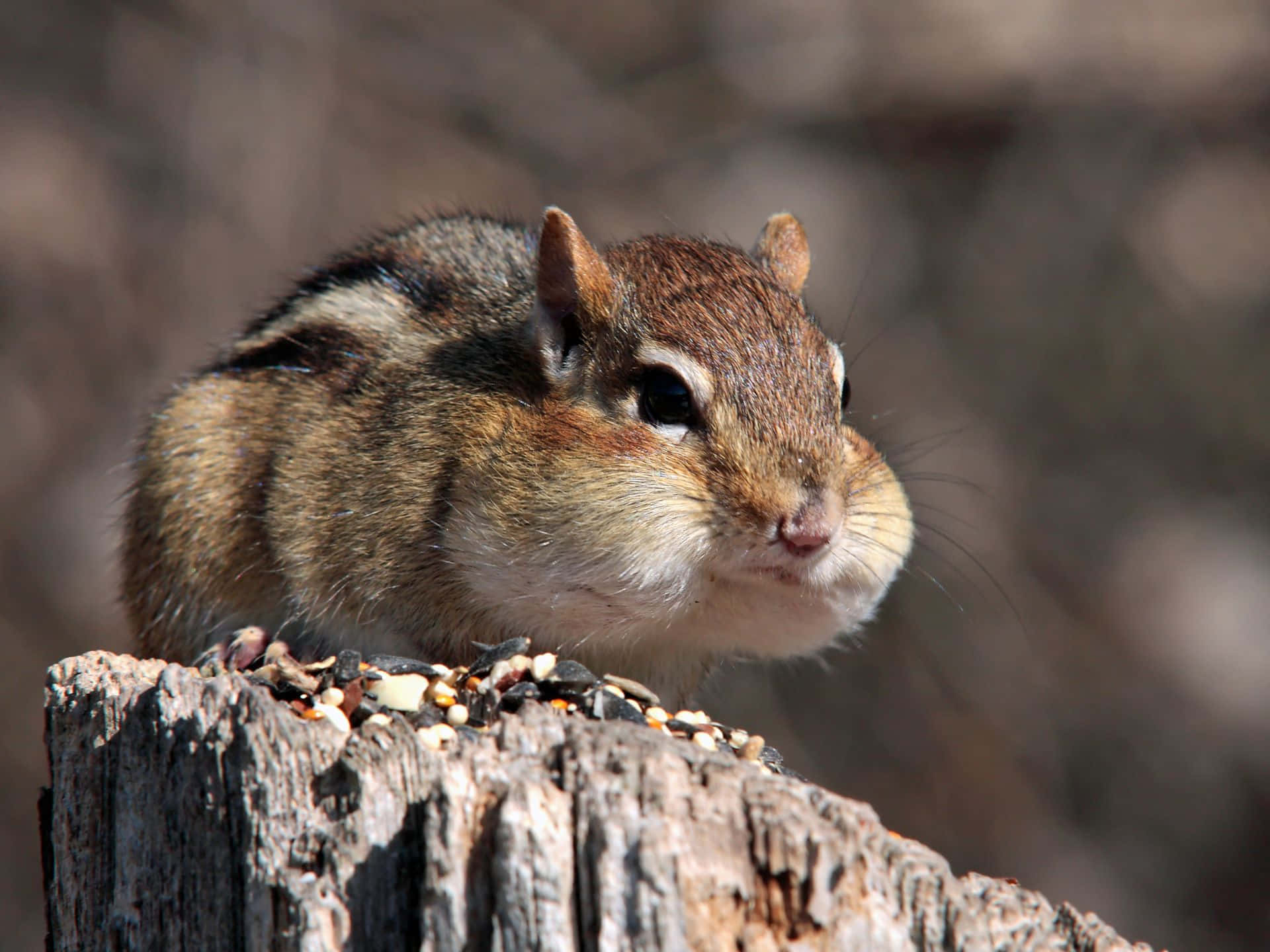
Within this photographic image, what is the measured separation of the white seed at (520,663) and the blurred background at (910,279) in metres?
5.40

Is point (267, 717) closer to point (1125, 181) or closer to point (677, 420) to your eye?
point (677, 420)

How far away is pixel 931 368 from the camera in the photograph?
30.1 ft

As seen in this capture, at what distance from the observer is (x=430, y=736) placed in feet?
9.02

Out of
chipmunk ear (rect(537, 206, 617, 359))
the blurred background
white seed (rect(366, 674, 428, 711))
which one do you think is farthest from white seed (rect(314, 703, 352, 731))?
the blurred background

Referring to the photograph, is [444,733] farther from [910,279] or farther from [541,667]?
[910,279]

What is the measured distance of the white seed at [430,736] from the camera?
269 centimetres

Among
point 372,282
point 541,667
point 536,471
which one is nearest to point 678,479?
point 536,471

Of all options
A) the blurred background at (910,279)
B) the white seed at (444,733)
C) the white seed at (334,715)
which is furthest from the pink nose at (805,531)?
the blurred background at (910,279)

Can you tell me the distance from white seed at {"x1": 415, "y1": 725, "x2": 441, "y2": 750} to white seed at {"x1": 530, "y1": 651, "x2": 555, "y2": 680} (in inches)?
15.6

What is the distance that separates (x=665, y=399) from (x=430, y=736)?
1347 millimetres

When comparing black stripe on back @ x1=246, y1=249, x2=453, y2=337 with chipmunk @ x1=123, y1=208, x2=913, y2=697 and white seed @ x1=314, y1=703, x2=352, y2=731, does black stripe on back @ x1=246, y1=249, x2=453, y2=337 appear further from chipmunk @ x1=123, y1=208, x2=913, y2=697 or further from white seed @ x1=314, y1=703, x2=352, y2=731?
white seed @ x1=314, y1=703, x2=352, y2=731

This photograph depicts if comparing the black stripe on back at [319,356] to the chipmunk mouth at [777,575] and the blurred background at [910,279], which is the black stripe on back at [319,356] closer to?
the chipmunk mouth at [777,575]

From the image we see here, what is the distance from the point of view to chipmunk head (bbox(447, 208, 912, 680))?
11.7ft

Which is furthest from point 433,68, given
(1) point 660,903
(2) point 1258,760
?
(1) point 660,903
